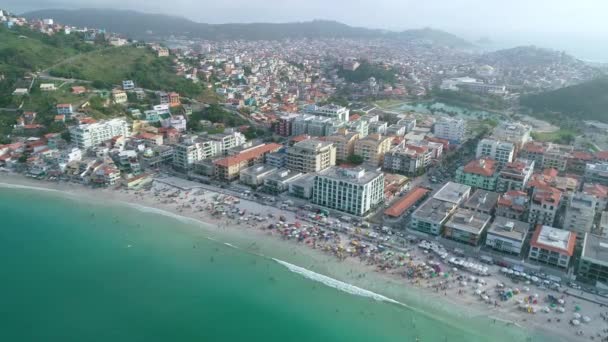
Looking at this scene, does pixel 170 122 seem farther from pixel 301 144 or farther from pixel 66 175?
pixel 301 144

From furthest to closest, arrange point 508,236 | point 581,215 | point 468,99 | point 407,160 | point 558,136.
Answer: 1. point 468,99
2. point 558,136
3. point 407,160
4. point 581,215
5. point 508,236

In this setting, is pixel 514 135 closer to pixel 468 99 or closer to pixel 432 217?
pixel 432 217

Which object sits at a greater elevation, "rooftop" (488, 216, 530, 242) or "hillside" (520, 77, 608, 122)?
"hillside" (520, 77, 608, 122)

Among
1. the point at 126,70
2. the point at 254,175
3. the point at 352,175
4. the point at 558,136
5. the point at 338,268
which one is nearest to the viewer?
the point at 338,268

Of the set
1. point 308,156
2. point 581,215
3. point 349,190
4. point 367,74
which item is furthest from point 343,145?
point 367,74

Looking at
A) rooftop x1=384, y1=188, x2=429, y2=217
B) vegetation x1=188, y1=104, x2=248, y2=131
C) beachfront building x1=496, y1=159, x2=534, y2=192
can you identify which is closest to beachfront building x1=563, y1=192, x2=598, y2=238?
beachfront building x1=496, y1=159, x2=534, y2=192

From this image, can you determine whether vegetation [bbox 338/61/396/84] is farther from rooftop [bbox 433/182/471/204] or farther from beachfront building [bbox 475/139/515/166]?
rooftop [bbox 433/182/471/204]

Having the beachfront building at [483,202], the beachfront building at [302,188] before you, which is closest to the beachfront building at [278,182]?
the beachfront building at [302,188]
